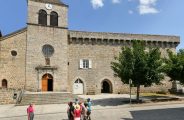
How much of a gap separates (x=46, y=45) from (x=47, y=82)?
14.4 feet

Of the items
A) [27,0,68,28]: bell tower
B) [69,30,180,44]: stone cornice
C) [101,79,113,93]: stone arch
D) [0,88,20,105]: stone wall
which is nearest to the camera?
[0,88,20,105]: stone wall

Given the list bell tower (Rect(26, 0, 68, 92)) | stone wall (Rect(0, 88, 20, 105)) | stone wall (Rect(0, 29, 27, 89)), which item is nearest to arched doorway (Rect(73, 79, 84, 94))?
bell tower (Rect(26, 0, 68, 92))

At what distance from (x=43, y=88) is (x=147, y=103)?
1294 centimetres

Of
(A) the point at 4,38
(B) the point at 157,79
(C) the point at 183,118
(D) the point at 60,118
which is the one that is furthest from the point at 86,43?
(C) the point at 183,118

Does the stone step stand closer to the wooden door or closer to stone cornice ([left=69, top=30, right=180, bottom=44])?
the wooden door

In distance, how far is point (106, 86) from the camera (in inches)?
1389

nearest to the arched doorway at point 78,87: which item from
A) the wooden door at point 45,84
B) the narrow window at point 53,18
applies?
the wooden door at point 45,84

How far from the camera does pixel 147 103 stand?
2359 cm

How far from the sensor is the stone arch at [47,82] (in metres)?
30.9

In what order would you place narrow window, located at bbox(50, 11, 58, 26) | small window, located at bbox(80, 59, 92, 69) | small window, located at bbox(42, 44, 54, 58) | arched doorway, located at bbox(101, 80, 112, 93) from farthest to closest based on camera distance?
arched doorway, located at bbox(101, 80, 112, 93)
small window, located at bbox(80, 59, 92, 69)
narrow window, located at bbox(50, 11, 58, 26)
small window, located at bbox(42, 44, 54, 58)

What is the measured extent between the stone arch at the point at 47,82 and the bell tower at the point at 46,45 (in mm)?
70

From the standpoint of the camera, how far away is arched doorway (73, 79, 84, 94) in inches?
1283

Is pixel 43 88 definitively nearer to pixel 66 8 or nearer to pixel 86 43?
pixel 86 43

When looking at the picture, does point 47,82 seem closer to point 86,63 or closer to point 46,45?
point 46,45
